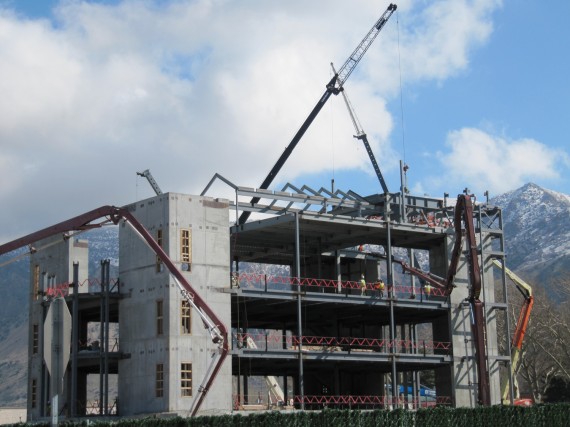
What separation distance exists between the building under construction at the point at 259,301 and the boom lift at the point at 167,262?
0.35 feet

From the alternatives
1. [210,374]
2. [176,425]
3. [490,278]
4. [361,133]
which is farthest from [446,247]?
[176,425]

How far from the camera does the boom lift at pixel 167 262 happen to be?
2201 inches

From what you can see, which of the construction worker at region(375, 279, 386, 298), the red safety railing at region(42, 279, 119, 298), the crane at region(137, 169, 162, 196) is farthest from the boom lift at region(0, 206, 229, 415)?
the crane at region(137, 169, 162, 196)

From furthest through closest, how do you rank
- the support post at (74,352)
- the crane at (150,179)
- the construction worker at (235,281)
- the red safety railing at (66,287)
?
the crane at (150,179)
the red safety railing at (66,287)
the construction worker at (235,281)
the support post at (74,352)

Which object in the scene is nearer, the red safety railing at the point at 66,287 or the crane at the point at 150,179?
the red safety railing at the point at 66,287

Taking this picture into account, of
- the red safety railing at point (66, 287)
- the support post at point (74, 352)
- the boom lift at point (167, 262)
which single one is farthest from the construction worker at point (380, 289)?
the support post at point (74, 352)

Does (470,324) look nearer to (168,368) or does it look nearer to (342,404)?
(342,404)

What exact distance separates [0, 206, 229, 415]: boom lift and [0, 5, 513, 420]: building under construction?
0.11 metres

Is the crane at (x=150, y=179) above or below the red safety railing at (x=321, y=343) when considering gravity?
above

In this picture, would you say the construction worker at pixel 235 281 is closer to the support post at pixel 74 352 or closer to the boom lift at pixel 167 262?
the boom lift at pixel 167 262

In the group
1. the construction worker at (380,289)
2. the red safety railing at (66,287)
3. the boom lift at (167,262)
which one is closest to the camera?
the boom lift at (167,262)

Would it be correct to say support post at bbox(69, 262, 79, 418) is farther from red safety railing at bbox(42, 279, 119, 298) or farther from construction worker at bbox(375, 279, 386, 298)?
construction worker at bbox(375, 279, 386, 298)

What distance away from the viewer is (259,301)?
222 feet

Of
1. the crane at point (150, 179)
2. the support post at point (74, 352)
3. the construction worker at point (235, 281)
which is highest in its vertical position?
the crane at point (150, 179)
